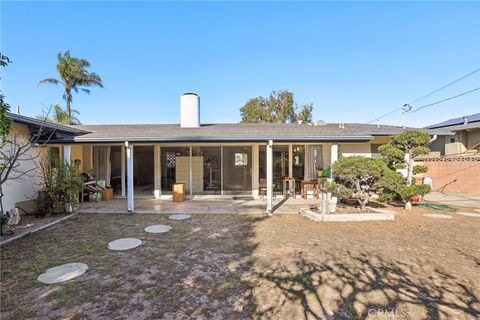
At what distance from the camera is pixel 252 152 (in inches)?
432

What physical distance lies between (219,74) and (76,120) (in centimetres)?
1694

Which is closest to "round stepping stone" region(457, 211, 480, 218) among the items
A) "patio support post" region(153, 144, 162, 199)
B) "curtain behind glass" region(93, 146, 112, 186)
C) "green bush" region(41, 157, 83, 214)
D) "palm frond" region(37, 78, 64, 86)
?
"patio support post" region(153, 144, 162, 199)

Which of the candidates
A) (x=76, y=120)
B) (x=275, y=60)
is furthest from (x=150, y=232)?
(x=76, y=120)

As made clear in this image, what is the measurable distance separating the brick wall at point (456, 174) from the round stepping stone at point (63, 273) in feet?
55.6

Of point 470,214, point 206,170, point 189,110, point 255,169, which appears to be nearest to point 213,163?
point 206,170

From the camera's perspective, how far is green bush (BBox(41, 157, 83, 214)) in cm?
782

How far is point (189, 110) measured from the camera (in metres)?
12.2

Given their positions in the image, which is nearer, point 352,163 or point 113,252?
point 113,252

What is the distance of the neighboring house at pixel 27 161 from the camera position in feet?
23.7

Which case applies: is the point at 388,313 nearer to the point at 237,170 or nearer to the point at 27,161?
the point at 237,170

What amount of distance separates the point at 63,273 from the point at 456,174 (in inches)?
685

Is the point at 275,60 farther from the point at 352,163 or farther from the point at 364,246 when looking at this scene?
the point at 364,246

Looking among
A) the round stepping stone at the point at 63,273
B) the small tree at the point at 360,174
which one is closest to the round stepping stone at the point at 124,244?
the round stepping stone at the point at 63,273

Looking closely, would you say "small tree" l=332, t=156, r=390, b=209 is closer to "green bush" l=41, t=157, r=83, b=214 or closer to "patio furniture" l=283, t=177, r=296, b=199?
"patio furniture" l=283, t=177, r=296, b=199
